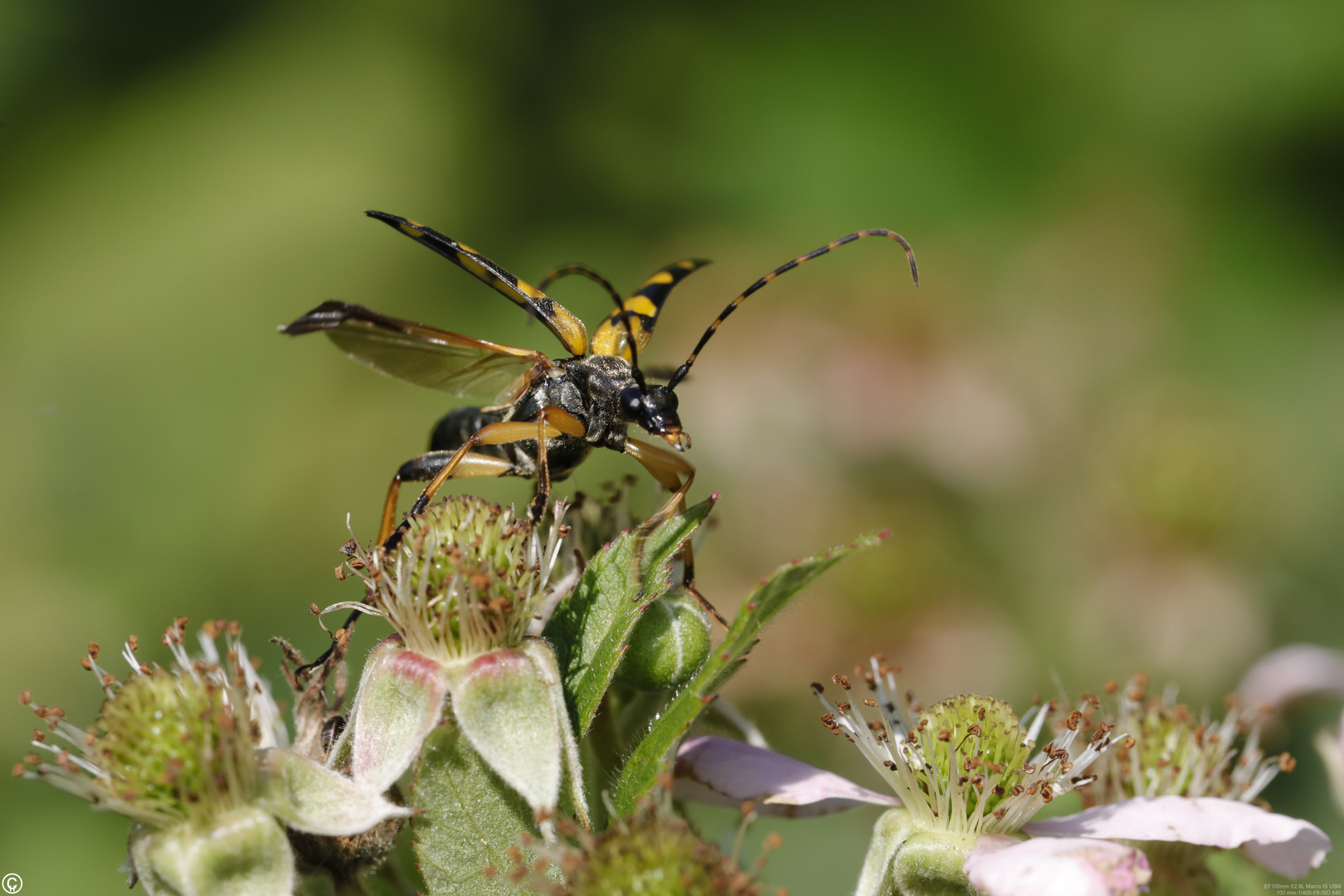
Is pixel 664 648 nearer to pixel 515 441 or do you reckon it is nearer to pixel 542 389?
pixel 515 441

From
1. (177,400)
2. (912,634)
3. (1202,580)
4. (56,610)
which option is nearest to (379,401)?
(177,400)

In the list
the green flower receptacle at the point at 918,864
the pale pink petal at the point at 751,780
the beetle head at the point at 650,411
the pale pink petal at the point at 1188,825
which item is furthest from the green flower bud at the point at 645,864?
the beetle head at the point at 650,411

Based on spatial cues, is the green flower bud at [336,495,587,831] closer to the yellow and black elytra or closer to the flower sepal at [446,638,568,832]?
the flower sepal at [446,638,568,832]

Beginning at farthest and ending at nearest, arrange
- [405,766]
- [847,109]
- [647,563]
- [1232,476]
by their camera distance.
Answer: [847,109], [1232,476], [647,563], [405,766]

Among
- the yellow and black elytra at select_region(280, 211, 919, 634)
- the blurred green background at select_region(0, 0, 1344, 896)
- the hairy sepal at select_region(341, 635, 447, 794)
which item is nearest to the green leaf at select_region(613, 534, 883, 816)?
the hairy sepal at select_region(341, 635, 447, 794)

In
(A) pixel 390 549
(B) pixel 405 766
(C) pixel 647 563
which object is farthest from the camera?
(A) pixel 390 549

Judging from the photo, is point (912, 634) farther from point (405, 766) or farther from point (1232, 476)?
point (405, 766)

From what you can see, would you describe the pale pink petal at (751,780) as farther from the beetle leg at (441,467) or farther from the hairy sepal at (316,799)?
the beetle leg at (441,467)

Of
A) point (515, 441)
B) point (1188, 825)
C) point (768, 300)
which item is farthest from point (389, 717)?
point (768, 300)

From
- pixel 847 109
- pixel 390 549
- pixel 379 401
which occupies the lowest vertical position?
pixel 390 549
